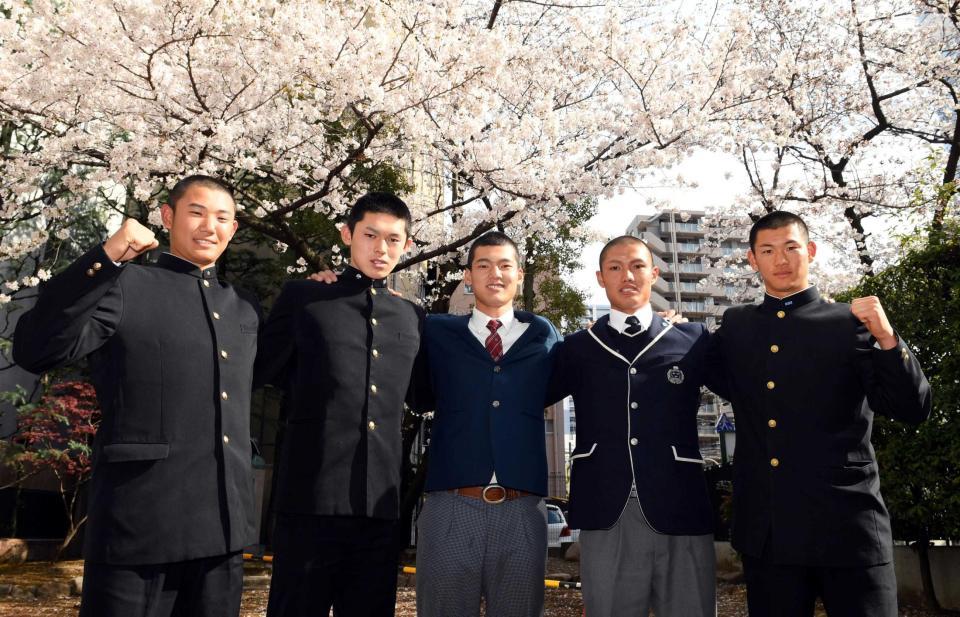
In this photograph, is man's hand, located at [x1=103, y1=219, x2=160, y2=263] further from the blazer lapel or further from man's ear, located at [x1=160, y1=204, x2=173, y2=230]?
the blazer lapel

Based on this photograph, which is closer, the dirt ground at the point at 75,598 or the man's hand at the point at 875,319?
the man's hand at the point at 875,319

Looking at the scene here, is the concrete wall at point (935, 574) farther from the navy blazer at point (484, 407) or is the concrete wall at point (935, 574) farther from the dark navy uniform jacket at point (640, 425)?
the navy blazer at point (484, 407)

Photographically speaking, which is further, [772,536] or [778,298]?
[778,298]

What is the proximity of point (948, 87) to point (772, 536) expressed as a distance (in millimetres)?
11180

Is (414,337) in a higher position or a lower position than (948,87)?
lower

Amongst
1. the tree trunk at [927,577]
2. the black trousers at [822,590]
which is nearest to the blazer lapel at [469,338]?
the black trousers at [822,590]

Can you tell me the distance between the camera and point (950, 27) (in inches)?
457

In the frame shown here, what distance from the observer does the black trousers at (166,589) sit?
251 centimetres

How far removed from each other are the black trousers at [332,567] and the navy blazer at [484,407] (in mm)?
414

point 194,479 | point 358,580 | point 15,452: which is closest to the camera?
point 194,479

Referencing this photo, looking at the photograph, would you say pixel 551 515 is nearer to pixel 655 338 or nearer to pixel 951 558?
pixel 951 558

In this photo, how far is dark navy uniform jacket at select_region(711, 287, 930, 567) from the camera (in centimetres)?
301

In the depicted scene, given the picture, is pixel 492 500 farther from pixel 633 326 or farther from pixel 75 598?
pixel 75 598

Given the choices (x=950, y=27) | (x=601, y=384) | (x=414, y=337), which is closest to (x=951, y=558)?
(x=601, y=384)
